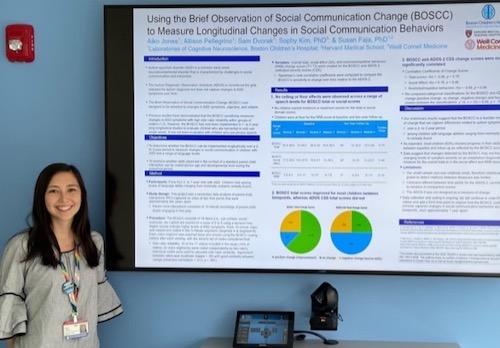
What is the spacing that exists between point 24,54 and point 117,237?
913mm

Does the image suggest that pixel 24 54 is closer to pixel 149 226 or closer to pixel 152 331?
pixel 149 226

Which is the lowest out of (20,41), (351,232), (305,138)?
(351,232)

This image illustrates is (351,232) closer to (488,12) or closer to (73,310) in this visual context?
(488,12)

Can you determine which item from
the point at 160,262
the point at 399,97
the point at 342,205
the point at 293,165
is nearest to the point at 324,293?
the point at 342,205

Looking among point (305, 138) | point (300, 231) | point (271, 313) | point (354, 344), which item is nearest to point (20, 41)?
point (305, 138)

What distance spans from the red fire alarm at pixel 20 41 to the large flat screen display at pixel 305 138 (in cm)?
38

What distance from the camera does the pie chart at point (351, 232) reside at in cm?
237

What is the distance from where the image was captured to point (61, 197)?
7.34ft

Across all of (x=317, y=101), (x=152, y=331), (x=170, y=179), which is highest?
(x=317, y=101)

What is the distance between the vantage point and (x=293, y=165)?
239cm

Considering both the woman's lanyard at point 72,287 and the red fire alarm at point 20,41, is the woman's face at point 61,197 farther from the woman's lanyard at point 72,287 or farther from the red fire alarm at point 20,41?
the red fire alarm at point 20,41

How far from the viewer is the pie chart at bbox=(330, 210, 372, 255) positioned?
2371 mm

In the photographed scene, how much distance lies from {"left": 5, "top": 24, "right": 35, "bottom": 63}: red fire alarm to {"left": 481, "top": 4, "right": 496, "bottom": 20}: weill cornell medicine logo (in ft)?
6.36

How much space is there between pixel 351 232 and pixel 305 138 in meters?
0.44
